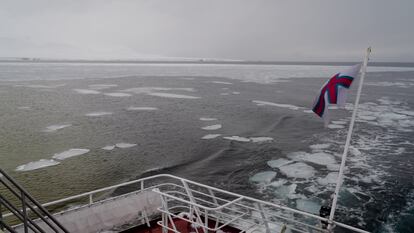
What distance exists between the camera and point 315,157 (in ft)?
46.3

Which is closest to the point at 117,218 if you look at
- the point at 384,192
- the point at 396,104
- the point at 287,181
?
the point at 287,181

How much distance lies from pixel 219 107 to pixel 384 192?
17.2m

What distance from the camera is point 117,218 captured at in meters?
5.20

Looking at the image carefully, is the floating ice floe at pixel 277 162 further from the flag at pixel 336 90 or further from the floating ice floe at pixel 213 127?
the flag at pixel 336 90

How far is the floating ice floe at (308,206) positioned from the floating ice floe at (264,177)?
72.2 inches

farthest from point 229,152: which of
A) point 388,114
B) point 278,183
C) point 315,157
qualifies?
point 388,114

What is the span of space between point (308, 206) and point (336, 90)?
580 cm

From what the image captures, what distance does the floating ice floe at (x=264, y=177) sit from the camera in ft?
37.9

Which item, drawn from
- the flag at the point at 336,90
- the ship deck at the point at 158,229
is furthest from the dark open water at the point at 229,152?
the flag at the point at 336,90

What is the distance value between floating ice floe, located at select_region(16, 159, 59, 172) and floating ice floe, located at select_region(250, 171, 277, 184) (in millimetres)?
8303

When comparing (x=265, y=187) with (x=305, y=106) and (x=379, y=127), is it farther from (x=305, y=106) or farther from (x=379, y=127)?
(x=305, y=106)

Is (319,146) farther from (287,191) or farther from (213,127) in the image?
(213,127)

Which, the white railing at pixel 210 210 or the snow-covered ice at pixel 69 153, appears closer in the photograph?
the white railing at pixel 210 210

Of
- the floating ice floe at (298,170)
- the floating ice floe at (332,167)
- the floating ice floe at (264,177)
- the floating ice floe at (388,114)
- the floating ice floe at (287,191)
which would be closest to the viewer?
the floating ice floe at (287,191)
